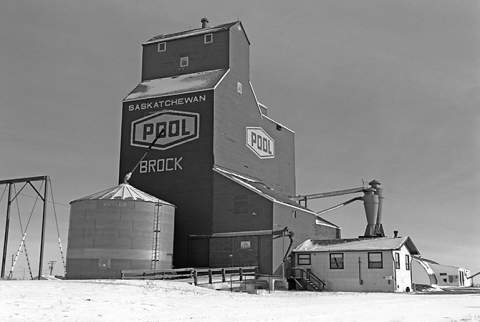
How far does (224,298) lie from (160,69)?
33.2m

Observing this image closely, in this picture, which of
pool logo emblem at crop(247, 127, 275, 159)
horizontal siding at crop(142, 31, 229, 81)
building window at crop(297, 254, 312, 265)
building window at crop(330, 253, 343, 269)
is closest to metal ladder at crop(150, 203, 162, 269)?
building window at crop(297, 254, 312, 265)

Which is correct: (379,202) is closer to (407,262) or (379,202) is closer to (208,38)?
(407,262)

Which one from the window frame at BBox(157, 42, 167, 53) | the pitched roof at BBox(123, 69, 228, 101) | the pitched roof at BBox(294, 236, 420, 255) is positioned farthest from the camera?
the window frame at BBox(157, 42, 167, 53)

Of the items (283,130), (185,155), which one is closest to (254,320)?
(185,155)

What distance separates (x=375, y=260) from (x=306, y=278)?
6.20 m

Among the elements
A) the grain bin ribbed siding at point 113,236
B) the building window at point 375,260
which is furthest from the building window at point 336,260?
the grain bin ribbed siding at point 113,236

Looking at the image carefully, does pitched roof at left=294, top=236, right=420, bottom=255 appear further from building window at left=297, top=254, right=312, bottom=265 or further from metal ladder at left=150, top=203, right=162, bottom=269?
metal ladder at left=150, top=203, right=162, bottom=269

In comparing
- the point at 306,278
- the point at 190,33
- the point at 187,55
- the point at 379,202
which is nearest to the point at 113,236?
the point at 306,278

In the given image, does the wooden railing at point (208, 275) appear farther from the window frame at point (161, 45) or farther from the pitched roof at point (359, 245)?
the window frame at point (161, 45)

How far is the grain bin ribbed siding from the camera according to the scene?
4394 cm

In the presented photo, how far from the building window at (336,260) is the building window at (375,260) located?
2449 millimetres

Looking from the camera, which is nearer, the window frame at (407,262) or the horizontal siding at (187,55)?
the window frame at (407,262)

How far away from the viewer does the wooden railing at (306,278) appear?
47.6m

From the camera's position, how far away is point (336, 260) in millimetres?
47781
